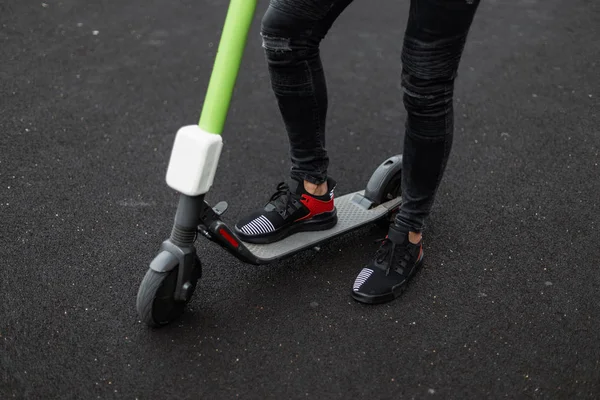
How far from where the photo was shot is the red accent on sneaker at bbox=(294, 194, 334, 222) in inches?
85.4

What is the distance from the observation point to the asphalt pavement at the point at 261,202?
5.95 ft

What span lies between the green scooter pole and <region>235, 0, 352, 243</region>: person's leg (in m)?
0.16

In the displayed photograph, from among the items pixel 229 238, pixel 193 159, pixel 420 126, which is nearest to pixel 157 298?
pixel 229 238

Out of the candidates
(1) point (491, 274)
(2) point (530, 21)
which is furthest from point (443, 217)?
(2) point (530, 21)

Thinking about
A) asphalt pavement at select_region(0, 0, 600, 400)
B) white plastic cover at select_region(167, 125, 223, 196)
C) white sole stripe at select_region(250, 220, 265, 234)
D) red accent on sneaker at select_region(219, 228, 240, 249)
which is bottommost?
asphalt pavement at select_region(0, 0, 600, 400)

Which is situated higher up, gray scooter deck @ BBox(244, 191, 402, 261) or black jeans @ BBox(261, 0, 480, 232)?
black jeans @ BBox(261, 0, 480, 232)

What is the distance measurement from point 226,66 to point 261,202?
2.76 ft

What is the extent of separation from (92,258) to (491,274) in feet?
3.92

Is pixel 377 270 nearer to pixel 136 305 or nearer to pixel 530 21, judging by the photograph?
pixel 136 305

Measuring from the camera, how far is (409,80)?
1.81 m

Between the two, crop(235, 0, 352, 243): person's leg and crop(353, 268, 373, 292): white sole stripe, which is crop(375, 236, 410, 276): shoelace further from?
crop(235, 0, 352, 243): person's leg

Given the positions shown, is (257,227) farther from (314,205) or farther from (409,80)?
(409,80)

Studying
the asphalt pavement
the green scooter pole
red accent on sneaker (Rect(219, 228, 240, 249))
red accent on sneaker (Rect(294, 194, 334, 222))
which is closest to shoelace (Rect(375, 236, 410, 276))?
the asphalt pavement

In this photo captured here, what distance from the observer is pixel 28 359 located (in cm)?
179
